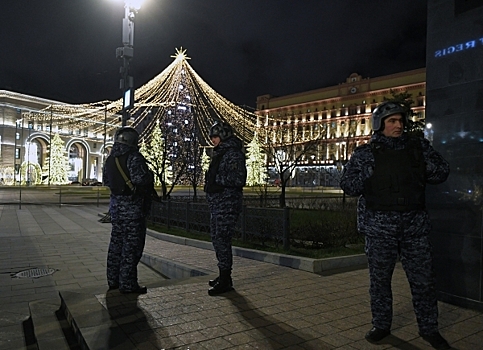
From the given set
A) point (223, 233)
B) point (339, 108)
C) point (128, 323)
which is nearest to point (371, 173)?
point (223, 233)

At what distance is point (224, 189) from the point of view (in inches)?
198

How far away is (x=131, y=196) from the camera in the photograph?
4887mm

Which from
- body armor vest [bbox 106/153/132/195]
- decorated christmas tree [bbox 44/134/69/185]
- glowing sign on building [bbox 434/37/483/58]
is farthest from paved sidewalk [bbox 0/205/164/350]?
decorated christmas tree [bbox 44/134/69/185]

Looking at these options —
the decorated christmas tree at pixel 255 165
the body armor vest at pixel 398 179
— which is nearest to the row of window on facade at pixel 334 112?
the decorated christmas tree at pixel 255 165

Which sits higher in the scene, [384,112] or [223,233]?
[384,112]

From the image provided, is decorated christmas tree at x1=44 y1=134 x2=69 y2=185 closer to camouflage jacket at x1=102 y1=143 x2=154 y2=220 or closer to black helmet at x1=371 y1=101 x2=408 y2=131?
camouflage jacket at x1=102 y1=143 x2=154 y2=220

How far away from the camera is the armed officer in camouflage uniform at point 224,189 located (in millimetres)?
4945

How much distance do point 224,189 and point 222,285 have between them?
3.85 feet

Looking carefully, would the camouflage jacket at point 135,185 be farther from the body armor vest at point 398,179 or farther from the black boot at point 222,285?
the body armor vest at point 398,179

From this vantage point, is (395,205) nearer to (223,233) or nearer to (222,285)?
(223,233)

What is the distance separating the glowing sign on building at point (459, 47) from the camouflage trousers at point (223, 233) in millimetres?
3023

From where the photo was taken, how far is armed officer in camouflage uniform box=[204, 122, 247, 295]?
495 centimetres

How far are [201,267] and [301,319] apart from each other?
3.20 meters

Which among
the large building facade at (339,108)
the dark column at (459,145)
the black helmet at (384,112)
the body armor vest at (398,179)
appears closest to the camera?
the body armor vest at (398,179)
